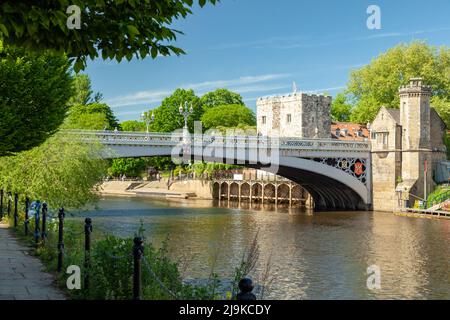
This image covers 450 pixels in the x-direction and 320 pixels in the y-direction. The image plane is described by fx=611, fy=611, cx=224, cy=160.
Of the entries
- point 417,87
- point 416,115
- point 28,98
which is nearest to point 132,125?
point 416,115

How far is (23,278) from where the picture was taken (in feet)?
35.9

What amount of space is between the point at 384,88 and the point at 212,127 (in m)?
23.0

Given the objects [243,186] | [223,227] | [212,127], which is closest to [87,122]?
[212,127]

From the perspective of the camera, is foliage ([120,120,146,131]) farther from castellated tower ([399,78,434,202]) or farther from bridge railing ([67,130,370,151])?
castellated tower ([399,78,434,202])

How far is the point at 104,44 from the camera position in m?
8.23

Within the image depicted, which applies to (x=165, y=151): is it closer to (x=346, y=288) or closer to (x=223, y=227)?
(x=223, y=227)

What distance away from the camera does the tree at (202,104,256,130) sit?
79625 mm

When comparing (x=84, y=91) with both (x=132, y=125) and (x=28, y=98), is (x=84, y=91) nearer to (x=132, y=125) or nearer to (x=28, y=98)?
(x=132, y=125)

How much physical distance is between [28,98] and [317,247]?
1574cm

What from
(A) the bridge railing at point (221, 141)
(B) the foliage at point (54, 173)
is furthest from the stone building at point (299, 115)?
(B) the foliage at point (54, 173)

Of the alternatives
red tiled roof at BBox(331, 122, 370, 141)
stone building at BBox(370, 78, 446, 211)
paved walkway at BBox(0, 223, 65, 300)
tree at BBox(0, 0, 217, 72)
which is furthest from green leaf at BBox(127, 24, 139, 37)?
red tiled roof at BBox(331, 122, 370, 141)

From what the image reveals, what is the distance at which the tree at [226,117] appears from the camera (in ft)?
261

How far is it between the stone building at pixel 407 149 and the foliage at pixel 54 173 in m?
29.2

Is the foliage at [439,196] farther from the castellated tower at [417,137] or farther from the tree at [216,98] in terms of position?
the tree at [216,98]
